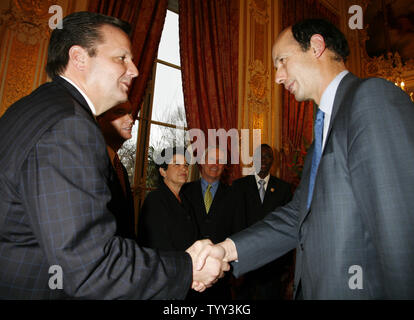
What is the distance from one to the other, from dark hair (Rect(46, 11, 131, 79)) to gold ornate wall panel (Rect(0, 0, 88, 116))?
186 cm

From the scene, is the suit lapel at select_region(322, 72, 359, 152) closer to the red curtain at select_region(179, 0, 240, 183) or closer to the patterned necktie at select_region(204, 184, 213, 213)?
the patterned necktie at select_region(204, 184, 213, 213)

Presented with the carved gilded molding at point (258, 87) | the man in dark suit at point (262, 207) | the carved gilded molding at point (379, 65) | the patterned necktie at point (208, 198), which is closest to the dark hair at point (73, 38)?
the patterned necktie at point (208, 198)

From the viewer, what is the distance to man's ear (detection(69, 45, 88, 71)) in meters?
1.53

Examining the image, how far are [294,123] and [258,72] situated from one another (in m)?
1.34

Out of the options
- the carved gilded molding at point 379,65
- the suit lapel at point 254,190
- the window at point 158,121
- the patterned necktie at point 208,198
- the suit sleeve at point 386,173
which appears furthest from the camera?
the carved gilded molding at point 379,65

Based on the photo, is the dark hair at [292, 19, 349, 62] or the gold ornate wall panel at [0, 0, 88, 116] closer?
the dark hair at [292, 19, 349, 62]

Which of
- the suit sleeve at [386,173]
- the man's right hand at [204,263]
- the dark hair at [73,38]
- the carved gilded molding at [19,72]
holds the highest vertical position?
the carved gilded molding at [19,72]

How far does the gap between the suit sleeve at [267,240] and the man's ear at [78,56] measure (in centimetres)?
134

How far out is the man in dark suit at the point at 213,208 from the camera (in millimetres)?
3307

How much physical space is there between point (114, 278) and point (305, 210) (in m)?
0.93

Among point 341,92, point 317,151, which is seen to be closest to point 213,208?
point 317,151

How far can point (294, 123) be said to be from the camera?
20.0ft

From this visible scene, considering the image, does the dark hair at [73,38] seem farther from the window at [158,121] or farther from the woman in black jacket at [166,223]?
the window at [158,121]

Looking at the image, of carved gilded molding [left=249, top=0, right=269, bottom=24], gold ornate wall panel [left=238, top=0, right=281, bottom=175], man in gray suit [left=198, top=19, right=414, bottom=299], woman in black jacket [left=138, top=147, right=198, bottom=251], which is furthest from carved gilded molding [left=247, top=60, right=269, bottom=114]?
man in gray suit [left=198, top=19, right=414, bottom=299]
